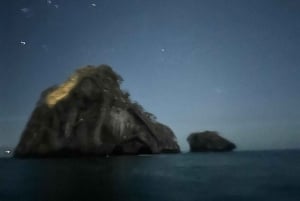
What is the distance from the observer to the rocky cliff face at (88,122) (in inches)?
3834

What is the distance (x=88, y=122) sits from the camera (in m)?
101

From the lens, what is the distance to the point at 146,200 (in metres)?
24.2

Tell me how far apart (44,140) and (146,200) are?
259 ft

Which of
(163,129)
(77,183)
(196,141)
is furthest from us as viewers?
(196,141)

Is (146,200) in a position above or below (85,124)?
below

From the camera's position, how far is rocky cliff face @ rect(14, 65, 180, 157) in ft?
319

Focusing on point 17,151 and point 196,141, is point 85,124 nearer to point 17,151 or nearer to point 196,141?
point 17,151

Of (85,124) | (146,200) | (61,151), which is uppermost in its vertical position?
(85,124)

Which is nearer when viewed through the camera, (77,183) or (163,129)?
(77,183)

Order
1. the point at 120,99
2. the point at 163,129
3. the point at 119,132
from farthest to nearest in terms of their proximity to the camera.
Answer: the point at 163,129
the point at 120,99
the point at 119,132

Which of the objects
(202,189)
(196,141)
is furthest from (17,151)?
(202,189)

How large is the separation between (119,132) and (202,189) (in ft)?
243

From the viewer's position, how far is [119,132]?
103 m

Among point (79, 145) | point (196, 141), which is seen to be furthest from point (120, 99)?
point (196, 141)
